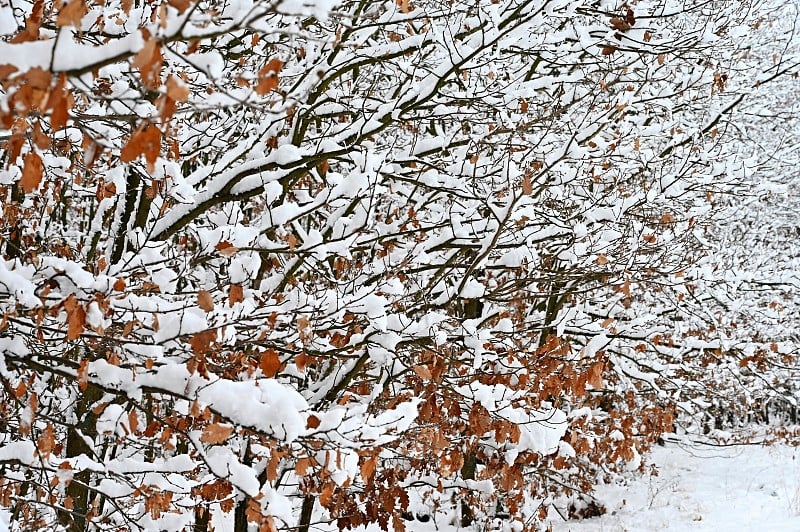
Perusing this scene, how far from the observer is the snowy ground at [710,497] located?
8.65m

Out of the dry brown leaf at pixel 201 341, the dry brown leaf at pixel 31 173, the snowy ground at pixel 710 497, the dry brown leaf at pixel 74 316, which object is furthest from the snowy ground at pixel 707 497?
the dry brown leaf at pixel 31 173

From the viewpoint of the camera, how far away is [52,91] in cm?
130

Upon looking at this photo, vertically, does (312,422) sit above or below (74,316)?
below

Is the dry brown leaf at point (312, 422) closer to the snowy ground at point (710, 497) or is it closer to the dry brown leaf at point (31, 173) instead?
the dry brown leaf at point (31, 173)

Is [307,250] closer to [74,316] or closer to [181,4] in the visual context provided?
[74,316]

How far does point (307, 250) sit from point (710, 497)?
9.28 metres

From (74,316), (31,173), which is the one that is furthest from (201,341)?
(31,173)

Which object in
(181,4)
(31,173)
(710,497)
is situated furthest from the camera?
(710,497)

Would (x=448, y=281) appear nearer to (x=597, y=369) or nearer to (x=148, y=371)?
(x=597, y=369)

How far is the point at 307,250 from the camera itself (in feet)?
10.7

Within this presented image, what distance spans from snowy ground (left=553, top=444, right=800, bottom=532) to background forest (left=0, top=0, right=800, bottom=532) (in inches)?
88.1

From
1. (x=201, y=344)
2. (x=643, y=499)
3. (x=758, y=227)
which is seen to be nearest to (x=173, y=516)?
(x=201, y=344)

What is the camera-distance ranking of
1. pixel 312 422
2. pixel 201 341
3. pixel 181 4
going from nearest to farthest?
pixel 181 4, pixel 201 341, pixel 312 422

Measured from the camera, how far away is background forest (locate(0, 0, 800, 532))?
2.25 meters
